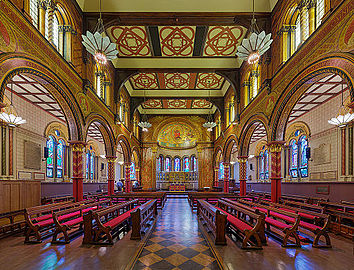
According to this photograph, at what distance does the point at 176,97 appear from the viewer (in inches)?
752

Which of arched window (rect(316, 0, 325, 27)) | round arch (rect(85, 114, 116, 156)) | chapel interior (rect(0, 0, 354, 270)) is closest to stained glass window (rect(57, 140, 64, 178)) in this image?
chapel interior (rect(0, 0, 354, 270))

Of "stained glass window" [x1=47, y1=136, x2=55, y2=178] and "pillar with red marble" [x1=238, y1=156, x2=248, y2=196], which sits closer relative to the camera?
"pillar with red marble" [x1=238, y1=156, x2=248, y2=196]

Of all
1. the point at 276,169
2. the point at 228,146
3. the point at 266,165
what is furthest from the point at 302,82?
the point at 266,165

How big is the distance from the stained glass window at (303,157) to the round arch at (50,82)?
13227 millimetres

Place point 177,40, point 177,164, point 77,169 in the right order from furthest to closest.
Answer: point 177,164 → point 177,40 → point 77,169

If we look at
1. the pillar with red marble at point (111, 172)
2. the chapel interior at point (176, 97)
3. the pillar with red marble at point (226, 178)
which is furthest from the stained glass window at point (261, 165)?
the pillar with red marble at point (111, 172)

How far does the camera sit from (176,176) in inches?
1014

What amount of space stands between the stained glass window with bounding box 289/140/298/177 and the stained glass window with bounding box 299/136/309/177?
2.03 ft

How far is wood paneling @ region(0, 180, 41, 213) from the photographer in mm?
6336

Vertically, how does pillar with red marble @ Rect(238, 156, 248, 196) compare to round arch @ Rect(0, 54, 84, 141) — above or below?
Result: below

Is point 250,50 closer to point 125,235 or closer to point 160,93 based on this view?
point 125,235

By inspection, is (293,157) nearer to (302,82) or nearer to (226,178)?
(226,178)

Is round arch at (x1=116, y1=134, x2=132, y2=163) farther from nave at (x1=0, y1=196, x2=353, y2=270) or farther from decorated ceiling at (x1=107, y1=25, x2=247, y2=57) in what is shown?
nave at (x1=0, y1=196, x2=353, y2=270)

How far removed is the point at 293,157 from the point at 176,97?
998 cm
